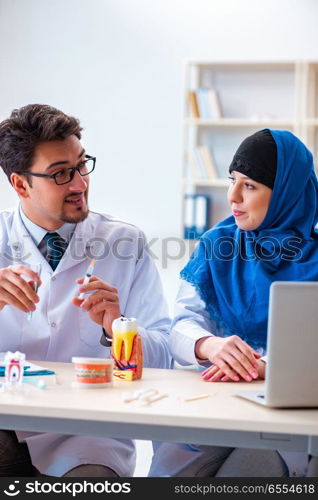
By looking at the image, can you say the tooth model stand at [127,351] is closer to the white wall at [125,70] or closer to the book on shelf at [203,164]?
the book on shelf at [203,164]

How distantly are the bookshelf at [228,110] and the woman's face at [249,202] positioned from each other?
10.3 feet

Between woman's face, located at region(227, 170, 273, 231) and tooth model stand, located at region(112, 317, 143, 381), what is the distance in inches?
22.1

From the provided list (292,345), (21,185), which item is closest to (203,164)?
(21,185)

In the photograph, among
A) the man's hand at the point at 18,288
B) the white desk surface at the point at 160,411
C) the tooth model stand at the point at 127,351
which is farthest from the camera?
the man's hand at the point at 18,288

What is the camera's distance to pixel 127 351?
1.80 m

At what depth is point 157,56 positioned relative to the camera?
18.8ft

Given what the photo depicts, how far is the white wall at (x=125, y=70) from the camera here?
561 centimetres

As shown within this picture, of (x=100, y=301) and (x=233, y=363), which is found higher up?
(x=100, y=301)

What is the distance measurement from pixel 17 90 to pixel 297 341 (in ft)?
16.4

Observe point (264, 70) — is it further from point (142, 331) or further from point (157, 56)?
point (142, 331)

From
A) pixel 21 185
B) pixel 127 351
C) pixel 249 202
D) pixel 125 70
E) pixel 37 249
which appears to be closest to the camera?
pixel 127 351

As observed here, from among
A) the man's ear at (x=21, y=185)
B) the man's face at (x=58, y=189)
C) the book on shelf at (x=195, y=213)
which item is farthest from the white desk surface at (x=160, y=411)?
the book on shelf at (x=195, y=213)

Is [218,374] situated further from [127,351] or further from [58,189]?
[58,189]

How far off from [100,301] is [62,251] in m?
0.40
